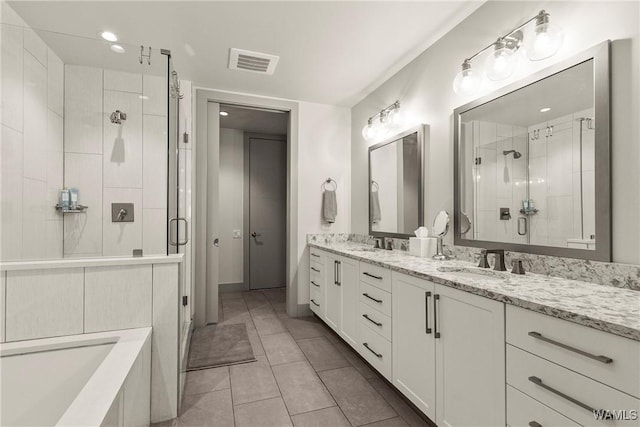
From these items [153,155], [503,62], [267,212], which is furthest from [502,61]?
[267,212]

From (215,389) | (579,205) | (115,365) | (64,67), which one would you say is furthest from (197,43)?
(579,205)

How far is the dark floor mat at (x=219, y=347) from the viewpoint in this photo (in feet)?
7.47

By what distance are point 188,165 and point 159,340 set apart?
1794 mm

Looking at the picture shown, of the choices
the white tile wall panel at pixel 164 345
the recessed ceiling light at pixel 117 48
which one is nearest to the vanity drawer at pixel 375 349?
the white tile wall panel at pixel 164 345

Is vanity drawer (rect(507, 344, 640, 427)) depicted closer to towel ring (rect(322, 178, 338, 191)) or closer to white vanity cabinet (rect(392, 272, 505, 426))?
white vanity cabinet (rect(392, 272, 505, 426))

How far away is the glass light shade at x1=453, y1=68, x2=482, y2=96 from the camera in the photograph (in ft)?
5.96

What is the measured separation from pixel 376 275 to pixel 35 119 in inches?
98.6

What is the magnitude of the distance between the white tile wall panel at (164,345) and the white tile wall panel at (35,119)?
3.78 feet

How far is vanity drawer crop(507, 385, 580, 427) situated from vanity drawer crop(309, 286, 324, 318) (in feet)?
6.54

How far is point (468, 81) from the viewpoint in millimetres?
1816

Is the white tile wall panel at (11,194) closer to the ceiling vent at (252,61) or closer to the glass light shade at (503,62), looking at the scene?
the ceiling vent at (252,61)

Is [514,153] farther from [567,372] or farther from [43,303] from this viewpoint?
[43,303]

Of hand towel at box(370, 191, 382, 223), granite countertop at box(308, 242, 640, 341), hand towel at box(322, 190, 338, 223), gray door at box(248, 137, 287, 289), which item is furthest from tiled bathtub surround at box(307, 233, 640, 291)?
gray door at box(248, 137, 287, 289)

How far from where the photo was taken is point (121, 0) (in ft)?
5.89
